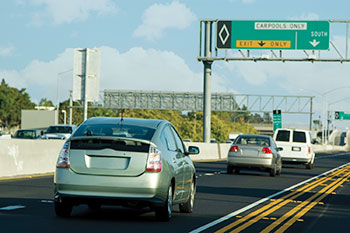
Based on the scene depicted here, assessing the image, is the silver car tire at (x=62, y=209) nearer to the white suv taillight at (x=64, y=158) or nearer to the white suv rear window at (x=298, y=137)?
the white suv taillight at (x=64, y=158)

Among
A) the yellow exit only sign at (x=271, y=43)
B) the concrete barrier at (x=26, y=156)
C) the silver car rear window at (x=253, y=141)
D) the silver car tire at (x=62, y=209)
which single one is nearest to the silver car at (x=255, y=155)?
the silver car rear window at (x=253, y=141)

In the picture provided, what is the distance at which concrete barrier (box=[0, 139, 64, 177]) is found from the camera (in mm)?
20953

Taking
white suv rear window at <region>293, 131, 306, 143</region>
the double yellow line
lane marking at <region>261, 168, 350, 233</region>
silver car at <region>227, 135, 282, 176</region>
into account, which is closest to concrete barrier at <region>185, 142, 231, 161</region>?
white suv rear window at <region>293, 131, 306, 143</region>

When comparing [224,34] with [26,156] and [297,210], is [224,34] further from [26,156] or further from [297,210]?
[297,210]

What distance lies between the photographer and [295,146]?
35188 millimetres

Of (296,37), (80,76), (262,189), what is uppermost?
(296,37)

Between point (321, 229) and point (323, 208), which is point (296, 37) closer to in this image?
point (323, 208)

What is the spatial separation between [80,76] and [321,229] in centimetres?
1725

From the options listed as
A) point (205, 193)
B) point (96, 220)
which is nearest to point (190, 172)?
point (96, 220)

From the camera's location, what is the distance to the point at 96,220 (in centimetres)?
1088

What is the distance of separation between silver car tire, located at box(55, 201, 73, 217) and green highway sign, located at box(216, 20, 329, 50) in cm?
3602

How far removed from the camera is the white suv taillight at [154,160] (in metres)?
10.4

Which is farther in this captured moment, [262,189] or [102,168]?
[262,189]

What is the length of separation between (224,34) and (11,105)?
7799 centimetres
